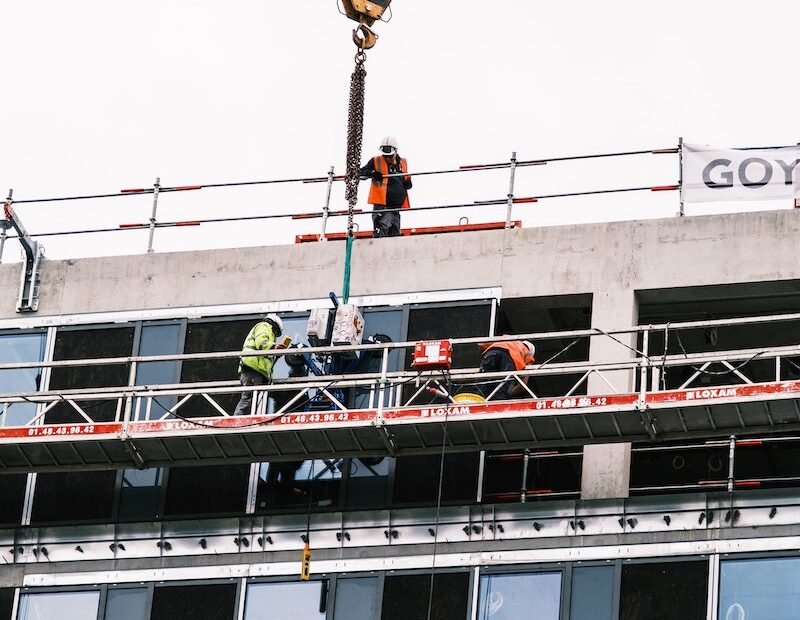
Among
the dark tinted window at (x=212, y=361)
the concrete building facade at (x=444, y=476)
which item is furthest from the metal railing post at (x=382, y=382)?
the dark tinted window at (x=212, y=361)

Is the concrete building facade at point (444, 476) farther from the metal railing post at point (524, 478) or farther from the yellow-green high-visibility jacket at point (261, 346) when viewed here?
the yellow-green high-visibility jacket at point (261, 346)

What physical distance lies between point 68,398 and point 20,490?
7.92ft

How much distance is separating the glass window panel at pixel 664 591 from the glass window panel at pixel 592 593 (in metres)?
0.18

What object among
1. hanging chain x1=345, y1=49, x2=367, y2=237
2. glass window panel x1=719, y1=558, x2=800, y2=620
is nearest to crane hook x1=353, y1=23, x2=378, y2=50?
hanging chain x1=345, y1=49, x2=367, y2=237

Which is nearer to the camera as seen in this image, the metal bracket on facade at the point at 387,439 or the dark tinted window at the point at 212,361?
the metal bracket on facade at the point at 387,439

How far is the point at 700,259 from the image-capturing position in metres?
34.3

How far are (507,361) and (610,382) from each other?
6.10ft

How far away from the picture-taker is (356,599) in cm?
3328

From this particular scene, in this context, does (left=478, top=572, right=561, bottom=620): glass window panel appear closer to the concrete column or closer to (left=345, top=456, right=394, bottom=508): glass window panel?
the concrete column

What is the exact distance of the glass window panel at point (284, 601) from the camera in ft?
110

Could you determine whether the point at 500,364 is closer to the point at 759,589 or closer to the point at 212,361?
the point at 759,589

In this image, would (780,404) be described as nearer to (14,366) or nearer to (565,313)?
(565,313)

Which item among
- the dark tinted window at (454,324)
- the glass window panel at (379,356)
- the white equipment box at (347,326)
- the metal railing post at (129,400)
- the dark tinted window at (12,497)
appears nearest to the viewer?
the metal railing post at (129,400)

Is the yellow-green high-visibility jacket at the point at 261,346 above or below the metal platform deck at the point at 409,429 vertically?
above
